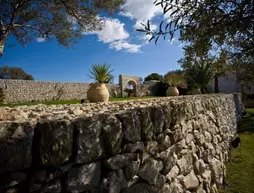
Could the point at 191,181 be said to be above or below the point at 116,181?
below

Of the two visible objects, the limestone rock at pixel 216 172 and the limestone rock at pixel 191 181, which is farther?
the limestone rock at pixel 216 172

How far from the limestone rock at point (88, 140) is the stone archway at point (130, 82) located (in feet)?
57.4

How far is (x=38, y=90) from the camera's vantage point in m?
15.6

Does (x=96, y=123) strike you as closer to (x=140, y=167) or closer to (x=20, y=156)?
(x=20, y=156)

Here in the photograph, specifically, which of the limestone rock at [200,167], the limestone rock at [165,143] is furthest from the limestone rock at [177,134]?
the limestone rock at [200,167]

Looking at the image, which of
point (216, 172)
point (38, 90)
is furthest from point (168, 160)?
point (38, 90)

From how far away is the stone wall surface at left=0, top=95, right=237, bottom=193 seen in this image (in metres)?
1.26

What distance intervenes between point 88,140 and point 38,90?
15407 mm

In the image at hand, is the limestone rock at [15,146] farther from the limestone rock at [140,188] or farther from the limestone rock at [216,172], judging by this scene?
the limestone rock at [216,172]

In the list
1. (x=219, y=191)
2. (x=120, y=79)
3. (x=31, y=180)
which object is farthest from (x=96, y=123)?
(x=120, y=79)

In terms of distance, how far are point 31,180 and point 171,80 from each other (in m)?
10.6

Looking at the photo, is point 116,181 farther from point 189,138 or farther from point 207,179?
point 207,179

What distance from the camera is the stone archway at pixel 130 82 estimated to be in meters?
19.2

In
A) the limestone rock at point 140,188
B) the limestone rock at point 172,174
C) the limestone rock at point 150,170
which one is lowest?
the limestone rock at point 172,174
